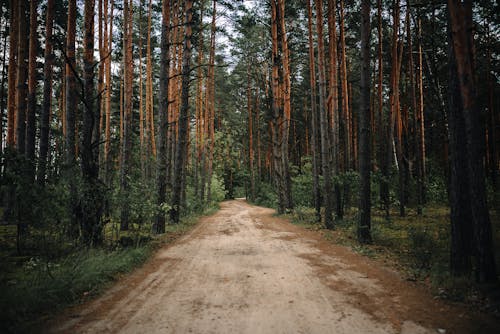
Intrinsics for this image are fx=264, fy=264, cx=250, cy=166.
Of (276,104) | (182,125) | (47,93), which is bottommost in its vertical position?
(182,125)

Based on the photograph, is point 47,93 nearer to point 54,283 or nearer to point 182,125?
point 182,125

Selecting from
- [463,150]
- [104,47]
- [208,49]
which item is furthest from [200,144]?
[463,150]

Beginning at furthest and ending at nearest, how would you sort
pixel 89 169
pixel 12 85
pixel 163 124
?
1. pixel 12 85
2. pixel 163 124
3. pixel 89 169

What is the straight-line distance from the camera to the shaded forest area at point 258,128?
4672 mm

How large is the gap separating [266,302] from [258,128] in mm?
25374

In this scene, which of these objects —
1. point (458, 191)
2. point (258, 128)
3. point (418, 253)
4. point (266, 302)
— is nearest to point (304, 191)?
point (258, 128)

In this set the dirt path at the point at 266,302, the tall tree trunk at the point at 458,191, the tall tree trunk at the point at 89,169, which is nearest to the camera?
the dirt path at the point at 266,302

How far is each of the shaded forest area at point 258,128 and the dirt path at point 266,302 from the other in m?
1.01

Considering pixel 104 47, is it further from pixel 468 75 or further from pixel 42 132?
pixel 468 75

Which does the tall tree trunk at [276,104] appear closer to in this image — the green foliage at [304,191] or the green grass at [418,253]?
the green foliage at [304,191]

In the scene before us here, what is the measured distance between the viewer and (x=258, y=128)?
92.7ft

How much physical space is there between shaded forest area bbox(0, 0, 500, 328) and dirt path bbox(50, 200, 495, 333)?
101cm

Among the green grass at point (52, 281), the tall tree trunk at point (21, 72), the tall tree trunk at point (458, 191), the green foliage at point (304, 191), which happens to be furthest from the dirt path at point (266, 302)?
the green foliage at point (304, 191)

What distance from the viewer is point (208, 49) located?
67.9 ft
